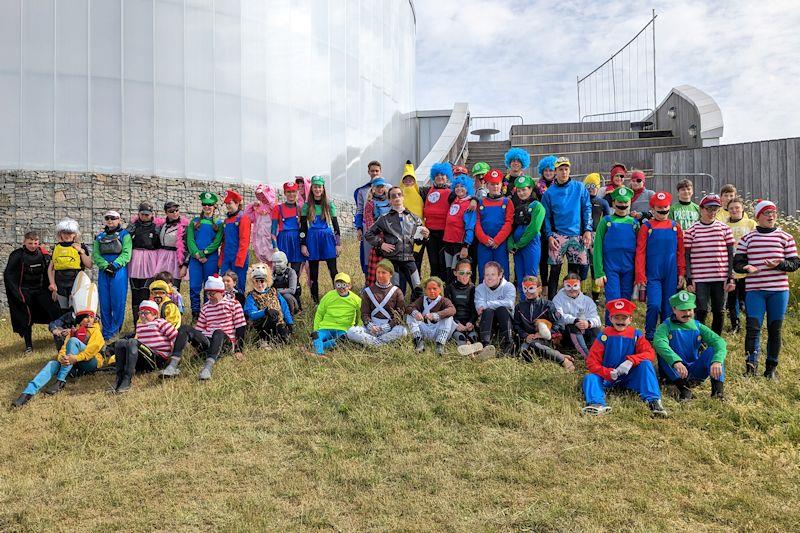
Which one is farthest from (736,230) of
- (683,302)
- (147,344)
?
(147,344)

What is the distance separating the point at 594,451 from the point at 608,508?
32.7 inches

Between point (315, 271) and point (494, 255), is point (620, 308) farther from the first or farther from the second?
point (315, 271)

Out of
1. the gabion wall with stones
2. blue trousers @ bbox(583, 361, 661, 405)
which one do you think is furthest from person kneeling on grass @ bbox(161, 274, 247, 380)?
the gabion wall with stones

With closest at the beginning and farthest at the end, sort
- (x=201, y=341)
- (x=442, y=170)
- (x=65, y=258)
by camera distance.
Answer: (x=201, y=341) < (x=65, y=258) < (x=442, y=170)

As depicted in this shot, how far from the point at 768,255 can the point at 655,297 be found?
1.17 metres

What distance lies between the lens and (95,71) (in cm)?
1380

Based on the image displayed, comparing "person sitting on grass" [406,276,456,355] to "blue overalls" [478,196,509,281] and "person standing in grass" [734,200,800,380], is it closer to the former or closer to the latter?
"blue overalls" [478,196,509,281]

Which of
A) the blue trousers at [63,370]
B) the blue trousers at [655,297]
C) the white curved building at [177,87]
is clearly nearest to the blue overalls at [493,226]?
the blue trousers at [655,297]

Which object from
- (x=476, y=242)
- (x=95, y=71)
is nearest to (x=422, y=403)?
(x=476, y=242)

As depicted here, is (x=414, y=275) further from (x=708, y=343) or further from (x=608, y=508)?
(x=608, y=508)

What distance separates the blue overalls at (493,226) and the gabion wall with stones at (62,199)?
873cm

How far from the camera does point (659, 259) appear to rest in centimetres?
700

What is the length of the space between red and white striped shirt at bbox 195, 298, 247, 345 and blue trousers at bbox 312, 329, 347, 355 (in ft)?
3.12

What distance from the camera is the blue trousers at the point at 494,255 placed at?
8227 mm
